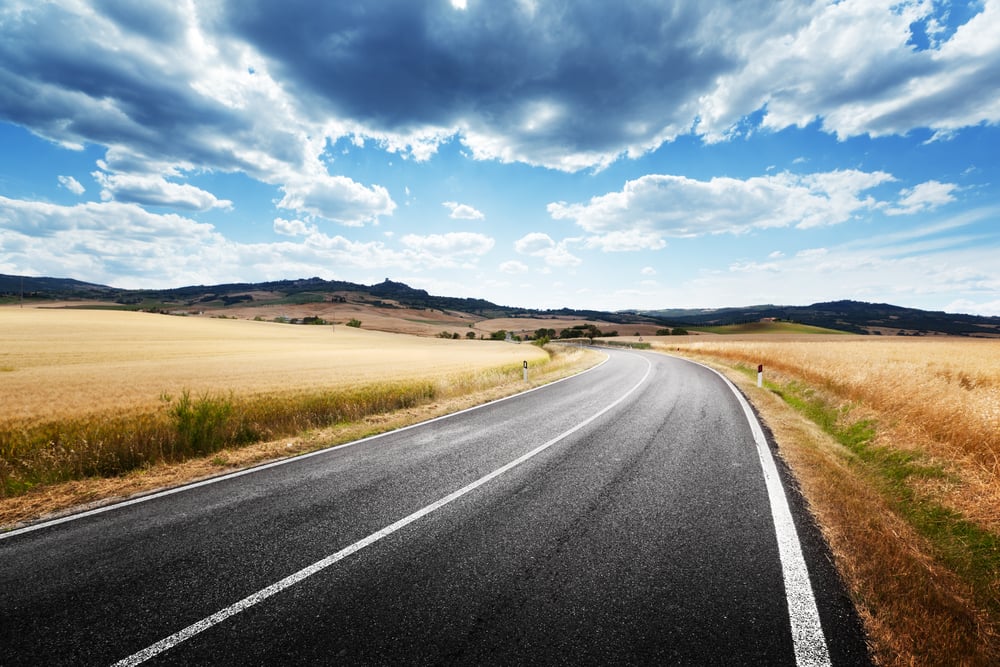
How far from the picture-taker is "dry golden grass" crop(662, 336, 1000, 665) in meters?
3.15

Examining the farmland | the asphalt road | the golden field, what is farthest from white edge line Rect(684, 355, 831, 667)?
the golden field

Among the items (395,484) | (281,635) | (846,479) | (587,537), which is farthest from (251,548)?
(846,479)

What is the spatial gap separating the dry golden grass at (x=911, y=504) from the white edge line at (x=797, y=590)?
1.09ft

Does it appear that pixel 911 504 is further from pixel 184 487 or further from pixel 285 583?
pixel 184 487

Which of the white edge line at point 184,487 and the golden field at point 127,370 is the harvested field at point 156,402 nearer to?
the golden field at point 127,370

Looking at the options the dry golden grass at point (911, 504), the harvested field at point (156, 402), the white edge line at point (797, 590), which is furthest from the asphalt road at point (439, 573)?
the harvested field at point (156, 402)

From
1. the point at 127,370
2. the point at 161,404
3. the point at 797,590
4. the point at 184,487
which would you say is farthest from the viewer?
the point at 127,370

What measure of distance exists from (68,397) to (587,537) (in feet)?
65.3

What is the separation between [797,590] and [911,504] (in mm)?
3629

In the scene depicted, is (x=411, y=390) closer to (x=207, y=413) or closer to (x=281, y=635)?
(x=207, y=413)

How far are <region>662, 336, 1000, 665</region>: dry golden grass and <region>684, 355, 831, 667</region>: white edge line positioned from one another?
332 millimetres

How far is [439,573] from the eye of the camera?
3.88 metres

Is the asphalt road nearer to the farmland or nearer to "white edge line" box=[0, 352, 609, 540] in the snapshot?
→ "white edge line" box=[0, 352, 609, 540]

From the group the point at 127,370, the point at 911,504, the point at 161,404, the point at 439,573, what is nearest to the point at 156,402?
the point at 161,404
